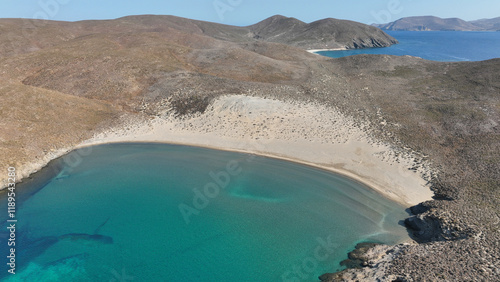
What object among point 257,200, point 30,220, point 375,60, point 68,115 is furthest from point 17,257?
point 375,60

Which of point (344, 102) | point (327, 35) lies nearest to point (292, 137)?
point (344, 102)

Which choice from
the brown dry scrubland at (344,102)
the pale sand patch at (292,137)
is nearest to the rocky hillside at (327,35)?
the brown dry scrubland at (344,102)

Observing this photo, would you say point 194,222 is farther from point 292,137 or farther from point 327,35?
point 327,35

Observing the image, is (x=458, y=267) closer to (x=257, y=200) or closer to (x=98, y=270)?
(x=257, y=200)

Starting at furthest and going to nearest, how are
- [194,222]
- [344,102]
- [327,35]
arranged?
[327,35]
[344,102]
[194,222]

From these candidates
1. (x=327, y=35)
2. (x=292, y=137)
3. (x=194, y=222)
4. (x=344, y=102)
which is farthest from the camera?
(x=327, y=35)
